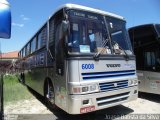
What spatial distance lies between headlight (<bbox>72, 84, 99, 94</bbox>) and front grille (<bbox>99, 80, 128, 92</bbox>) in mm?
199

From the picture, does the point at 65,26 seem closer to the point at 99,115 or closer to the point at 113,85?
the point at 113,85

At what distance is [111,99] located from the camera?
20.7ft

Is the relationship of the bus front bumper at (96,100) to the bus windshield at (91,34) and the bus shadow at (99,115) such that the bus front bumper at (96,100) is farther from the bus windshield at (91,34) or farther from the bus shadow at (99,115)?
the bus windshield at (91,34)

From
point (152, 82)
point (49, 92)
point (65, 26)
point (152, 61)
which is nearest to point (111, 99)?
point (49, 92)

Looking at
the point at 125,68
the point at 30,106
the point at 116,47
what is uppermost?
the point at 116,47

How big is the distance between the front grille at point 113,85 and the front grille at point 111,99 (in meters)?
0.23

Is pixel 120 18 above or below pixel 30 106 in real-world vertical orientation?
above

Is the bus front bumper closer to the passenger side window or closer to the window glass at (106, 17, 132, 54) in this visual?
the window glass at (106, 17, 132, 54)

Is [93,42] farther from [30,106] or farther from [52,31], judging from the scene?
[30,106]

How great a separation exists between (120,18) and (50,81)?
2994 mm

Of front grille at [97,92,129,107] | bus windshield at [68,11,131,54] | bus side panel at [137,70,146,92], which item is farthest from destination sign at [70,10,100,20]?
bus side panel at [137,70,146,92]

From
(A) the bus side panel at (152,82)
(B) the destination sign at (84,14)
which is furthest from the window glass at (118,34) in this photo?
(A) the bus side panel at (152,82)

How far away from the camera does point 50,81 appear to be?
7395 millimetres

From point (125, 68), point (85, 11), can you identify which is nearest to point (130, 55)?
point (125, 68)
